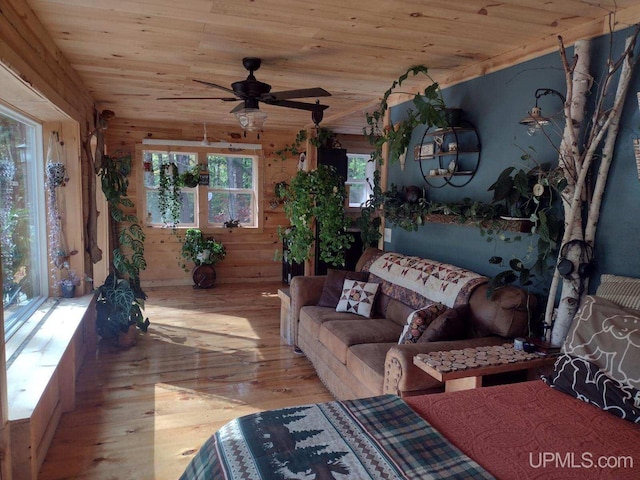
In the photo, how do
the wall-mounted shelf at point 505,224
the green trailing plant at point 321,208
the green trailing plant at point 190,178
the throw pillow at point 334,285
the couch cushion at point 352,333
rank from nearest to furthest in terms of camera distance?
the wall-mounted shelf at point 505,224, the couch cushion at point 352,333, the throw pillow at point 334,285, the green trailing plant at point 321,208, the green trailing plant at point 190,178

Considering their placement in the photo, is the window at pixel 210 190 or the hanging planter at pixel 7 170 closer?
the hanging planter at pixel 7 170

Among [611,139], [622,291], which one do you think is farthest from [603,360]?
[611,139]

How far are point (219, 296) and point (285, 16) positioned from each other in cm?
415

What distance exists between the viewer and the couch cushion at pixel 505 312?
244cm

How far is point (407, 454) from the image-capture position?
1311mm

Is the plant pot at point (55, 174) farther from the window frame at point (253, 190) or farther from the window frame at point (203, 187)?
the window frame at point (253, 190)

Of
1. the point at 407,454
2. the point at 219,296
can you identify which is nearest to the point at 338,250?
the point at 219,296

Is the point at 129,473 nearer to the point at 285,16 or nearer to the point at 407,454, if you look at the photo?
the point at 407,454

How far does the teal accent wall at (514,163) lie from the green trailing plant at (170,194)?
3318mm

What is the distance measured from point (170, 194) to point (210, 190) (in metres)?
0.56

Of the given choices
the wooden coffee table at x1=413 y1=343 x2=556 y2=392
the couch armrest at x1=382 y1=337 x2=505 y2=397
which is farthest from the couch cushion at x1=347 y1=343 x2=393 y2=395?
the wooden coffee table at x1=413 y1=343 x2=556 y2=392

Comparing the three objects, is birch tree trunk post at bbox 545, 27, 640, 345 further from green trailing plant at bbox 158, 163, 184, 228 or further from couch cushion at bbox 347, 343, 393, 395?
green trailing plant at bbox 158, 163, 184, 228

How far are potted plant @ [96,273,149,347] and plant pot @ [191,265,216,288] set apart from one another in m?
2.21

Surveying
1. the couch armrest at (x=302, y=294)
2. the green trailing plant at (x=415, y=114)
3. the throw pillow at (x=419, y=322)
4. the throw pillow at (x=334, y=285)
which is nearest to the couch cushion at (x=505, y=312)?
the throw pillow at (x=419, y=322)
